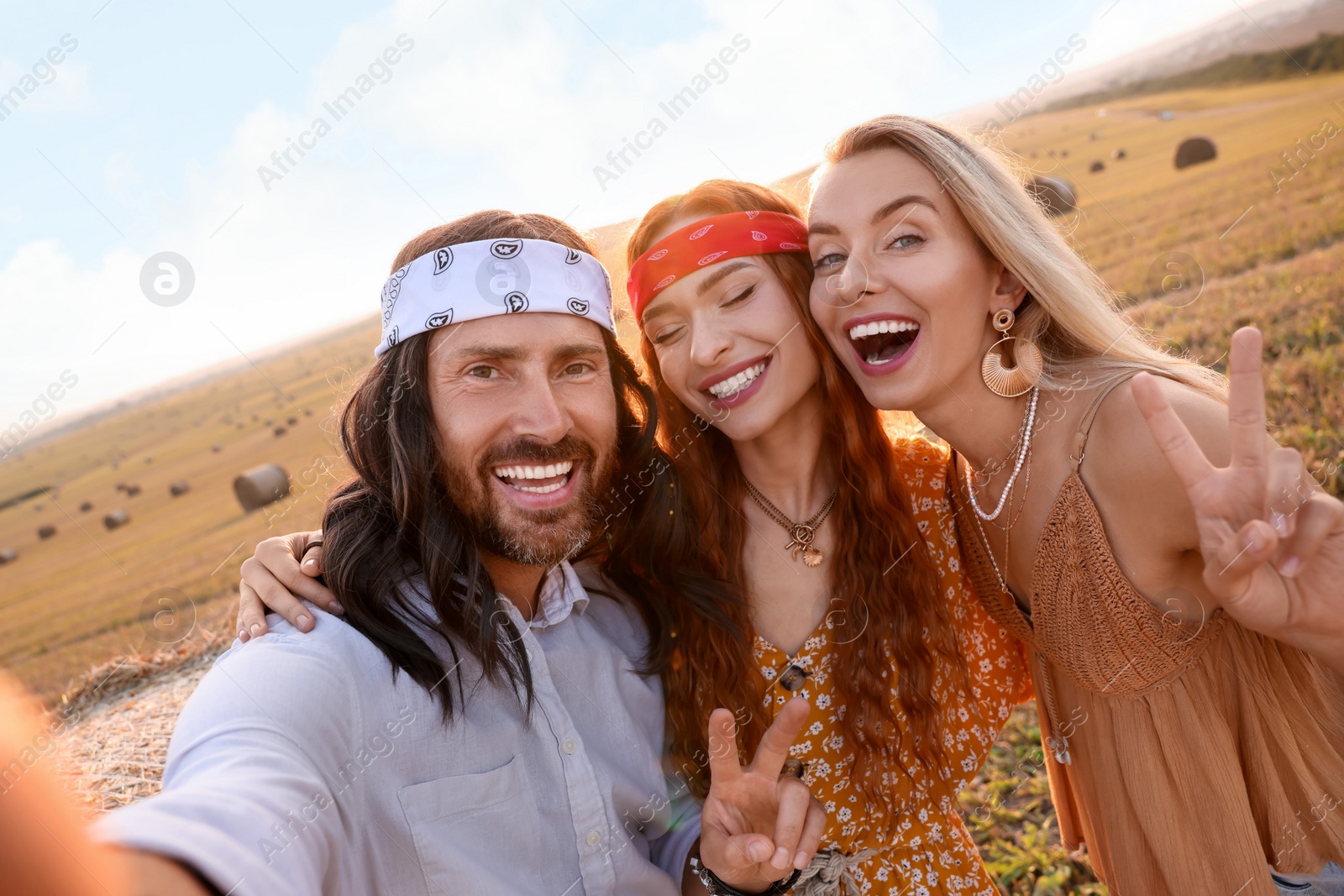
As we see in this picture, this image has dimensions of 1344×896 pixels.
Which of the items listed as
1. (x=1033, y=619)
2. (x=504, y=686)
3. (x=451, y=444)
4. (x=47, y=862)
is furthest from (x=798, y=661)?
(x=47, y=862)

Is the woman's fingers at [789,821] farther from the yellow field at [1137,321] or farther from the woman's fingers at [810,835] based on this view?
the yellow field at [1137,321]

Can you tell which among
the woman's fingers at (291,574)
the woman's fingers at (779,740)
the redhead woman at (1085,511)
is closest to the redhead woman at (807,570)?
the woman's fingers at (291,574)

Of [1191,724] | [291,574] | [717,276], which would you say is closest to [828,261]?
[717,276]

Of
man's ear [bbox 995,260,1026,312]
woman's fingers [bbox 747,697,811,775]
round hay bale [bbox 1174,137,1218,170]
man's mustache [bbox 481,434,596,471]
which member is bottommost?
woman's fingers [bbox 747,697,811,775]

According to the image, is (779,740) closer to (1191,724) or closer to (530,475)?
(530,475)

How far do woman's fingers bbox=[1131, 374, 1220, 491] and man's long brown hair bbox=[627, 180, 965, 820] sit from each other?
1.27m

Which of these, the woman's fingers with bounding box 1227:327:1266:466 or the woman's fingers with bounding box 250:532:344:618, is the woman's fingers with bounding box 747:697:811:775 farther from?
the woman's fingers with bounding box 250:532:344:618

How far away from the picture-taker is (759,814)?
7.82ft

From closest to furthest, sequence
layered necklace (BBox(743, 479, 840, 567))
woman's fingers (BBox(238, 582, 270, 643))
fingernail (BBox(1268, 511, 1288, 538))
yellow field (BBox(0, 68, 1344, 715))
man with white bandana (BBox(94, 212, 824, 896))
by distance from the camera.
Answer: fingernail (BBox(1268, 511, 1288, 538)) < man with white bandana (BBox(94, 212, 824, 896)) < woman's fingers (BBox(238, 582, 270, 643)) < layered necklace (BBox(743, 479, 840, 567)) < yellow field (BBox(0, 68, 1344, 715))

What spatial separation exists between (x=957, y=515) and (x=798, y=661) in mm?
951

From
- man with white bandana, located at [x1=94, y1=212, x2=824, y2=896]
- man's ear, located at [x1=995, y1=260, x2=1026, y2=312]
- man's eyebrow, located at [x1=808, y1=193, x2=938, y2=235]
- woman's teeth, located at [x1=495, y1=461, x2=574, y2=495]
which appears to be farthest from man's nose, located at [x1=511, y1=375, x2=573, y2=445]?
man's ear, located at [x1=995, y1=260, x2=1026, y2=312]

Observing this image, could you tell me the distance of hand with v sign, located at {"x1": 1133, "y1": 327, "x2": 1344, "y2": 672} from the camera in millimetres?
1787

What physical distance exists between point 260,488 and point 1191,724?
2646 cm

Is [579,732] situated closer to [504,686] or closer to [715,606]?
[504,686]
